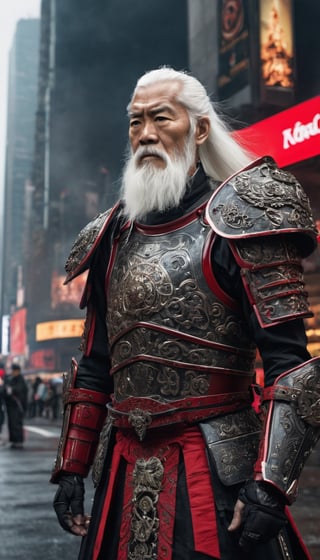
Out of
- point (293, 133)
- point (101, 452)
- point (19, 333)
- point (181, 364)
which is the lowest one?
point (19, 333)

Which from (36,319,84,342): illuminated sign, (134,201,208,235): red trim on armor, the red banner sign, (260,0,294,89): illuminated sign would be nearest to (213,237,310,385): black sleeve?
(134,201,208,235): red trim on armor

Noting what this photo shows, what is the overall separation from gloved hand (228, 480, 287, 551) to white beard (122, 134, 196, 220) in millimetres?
1020

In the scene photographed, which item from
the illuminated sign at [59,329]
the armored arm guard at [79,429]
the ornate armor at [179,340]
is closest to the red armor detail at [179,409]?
the ornate armor at [179,340]

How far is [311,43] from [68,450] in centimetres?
2416

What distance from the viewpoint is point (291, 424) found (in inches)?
85.3

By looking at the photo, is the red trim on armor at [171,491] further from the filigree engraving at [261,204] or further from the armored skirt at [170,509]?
the filigree engraving at [261,204]

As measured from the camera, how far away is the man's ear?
2.71 metres

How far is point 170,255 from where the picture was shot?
8.16 ft

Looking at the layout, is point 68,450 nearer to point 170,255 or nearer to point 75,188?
point 170,255

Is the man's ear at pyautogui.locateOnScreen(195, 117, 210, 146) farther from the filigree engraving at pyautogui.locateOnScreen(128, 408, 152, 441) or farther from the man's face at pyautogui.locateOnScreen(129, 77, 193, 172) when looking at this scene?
the filigree engraving at pyautogui.locateOnScreen(128, 408, 152, 441)

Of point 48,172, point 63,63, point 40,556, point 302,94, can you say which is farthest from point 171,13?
point 40,556

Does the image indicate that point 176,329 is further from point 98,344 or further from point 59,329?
point 59,329

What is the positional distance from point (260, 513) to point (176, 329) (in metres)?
0.63

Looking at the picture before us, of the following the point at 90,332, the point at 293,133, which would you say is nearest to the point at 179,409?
the point at 90,332
